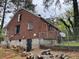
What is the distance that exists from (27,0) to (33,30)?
14.3 metres

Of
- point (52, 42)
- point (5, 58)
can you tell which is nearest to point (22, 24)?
point (52, 42)

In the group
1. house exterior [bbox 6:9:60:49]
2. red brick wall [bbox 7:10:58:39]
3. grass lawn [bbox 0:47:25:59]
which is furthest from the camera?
red brick wall [bbox 7:10:58:39]

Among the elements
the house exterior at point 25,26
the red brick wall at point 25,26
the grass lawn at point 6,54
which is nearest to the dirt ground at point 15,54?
the grass lawn at point 6,54

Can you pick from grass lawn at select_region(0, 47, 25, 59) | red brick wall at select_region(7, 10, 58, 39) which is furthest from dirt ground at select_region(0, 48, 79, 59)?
red brick wall at select_region(7, 10, 58, 39)

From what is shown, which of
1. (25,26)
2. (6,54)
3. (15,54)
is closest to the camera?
(15,54)

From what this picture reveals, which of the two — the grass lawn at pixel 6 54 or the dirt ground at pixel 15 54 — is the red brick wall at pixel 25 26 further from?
the dirt ground at pixel 15 54

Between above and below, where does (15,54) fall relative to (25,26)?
below

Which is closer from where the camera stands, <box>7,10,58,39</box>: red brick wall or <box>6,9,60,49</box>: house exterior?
<box>6,9,60,49</box>: house exterior

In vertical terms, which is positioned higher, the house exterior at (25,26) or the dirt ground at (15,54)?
the house exterior at (25,26)

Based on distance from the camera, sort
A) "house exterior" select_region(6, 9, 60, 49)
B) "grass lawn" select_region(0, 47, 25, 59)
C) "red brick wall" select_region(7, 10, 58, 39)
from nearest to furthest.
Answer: "grass lawn" select_region(0, 47, 25, 59) < "house exterior" select_region(6, 9, 60, 49) < "red brick wall" select_region(7, 10, 58, 39)

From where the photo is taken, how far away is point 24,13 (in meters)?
55.1

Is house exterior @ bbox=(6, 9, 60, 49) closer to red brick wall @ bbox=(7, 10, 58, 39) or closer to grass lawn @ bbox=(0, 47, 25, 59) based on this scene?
red brick wall @ bbox=(7, 10, 58, 39)

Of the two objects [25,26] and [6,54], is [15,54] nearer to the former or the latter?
[6,54]

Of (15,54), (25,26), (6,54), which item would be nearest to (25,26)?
(25,26)
